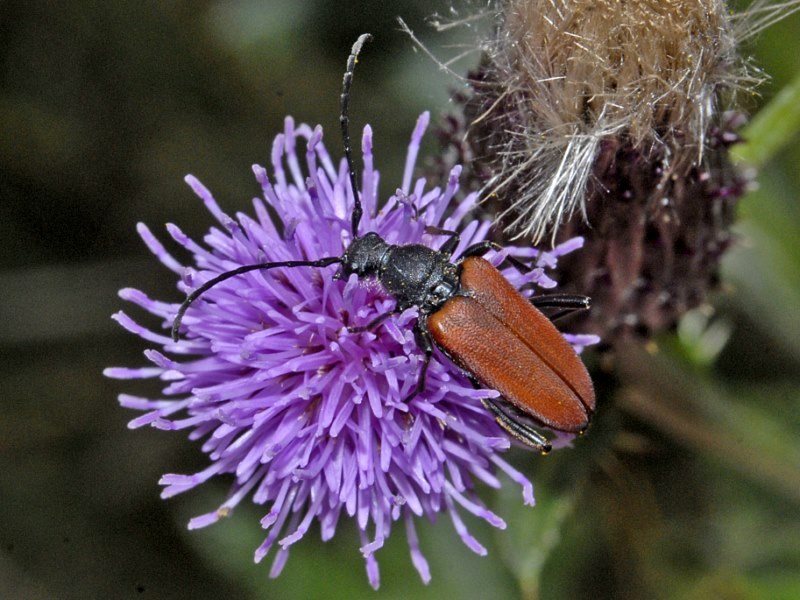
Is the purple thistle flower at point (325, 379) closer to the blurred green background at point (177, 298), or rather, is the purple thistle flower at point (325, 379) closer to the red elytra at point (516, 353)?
the red elytra at point (516, 353)

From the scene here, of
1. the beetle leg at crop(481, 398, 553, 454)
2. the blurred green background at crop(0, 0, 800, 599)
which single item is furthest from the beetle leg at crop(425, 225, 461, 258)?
the blurred green background at crop(0, 0, 800, 599)

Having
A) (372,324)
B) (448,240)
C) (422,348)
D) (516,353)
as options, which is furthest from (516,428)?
(448,240)

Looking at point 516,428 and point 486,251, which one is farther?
point 486,251

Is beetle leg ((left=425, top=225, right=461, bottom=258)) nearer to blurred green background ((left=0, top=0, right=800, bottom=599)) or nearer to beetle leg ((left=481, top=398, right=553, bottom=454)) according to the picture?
beetle leg ((left=481, top=398, right=553, bottom=454))

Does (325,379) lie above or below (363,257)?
below

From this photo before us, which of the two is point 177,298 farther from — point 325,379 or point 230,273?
Answer: point 325,379

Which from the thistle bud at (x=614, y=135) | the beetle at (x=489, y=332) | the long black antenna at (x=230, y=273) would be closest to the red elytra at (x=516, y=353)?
the beetle at (x=489, y=332)

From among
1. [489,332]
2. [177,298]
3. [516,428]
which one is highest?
[177,298]

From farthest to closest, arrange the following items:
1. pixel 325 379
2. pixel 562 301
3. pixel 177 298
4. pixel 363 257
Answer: pixel 177 298 < pixel 562 301 < pixel 363 257 < pixel 325 379
